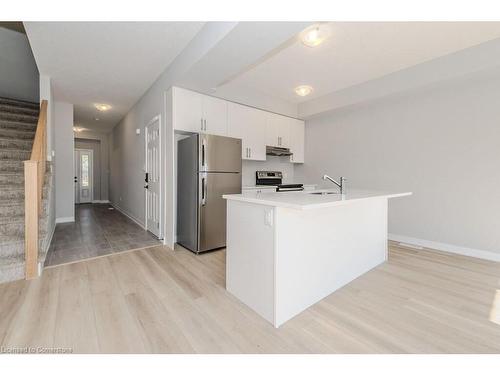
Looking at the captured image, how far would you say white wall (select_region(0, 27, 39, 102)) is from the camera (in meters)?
3.50

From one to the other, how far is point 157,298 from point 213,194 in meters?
1.52

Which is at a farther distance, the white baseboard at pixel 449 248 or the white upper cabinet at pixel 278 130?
the white upper cabinet at pixel 278 130

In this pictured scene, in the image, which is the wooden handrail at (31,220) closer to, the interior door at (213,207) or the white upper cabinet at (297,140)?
the interior door at (213,207)

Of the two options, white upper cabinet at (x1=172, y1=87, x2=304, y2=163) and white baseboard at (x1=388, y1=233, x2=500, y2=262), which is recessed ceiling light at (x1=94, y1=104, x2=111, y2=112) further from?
white baseboard at (x1=388, y1=233, x2=500, y2=262)

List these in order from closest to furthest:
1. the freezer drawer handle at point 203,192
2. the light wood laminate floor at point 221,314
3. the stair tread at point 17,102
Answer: the light wood laminate floor at point 221,314, the freezer drawer handle at point 203,192, the stair tread at point 17,102

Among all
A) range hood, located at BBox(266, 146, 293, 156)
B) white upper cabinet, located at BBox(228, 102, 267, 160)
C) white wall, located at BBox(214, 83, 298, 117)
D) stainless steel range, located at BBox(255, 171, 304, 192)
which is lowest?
stainless steel range, located at BBox(255, 171, 304, 192)

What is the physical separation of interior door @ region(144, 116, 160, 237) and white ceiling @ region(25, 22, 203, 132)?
75cm

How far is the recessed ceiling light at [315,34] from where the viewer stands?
232 centimetres

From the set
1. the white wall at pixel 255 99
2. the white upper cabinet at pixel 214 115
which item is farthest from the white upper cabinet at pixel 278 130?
the white upper cabinet at pixel 214 115

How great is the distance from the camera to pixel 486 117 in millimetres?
3010

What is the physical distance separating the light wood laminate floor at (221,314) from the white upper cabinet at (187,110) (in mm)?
1971

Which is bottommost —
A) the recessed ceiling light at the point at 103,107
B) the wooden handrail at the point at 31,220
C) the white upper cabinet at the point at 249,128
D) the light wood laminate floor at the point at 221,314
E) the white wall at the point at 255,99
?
the light wood laminate floor at the point at 221,314

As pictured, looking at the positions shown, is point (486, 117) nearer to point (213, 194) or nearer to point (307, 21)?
point (307, 21)

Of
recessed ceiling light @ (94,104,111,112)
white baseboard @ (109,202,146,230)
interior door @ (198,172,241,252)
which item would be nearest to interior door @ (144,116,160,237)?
white baseboard @ (109,202,146,230)
